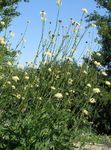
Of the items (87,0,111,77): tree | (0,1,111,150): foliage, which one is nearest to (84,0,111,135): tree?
(87,0,111,77): tree

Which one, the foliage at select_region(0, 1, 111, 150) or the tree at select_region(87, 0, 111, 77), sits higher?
the tree at select_region(87, 0, 111, 77)

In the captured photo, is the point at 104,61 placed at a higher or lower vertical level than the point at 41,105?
Result: higher

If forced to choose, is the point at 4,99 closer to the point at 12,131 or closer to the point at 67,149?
the point at 12,131

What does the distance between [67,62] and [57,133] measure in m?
1.31

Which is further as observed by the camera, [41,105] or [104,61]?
[104,61]

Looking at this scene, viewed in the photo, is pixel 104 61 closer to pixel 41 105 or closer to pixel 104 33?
pixel 104 33

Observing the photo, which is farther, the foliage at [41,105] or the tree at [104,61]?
the tree at [104,61]

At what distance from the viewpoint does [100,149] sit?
373 inches

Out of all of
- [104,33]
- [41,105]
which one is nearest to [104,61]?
[104,33]

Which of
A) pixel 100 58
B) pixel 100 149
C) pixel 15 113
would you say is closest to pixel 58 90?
pixel 15 113

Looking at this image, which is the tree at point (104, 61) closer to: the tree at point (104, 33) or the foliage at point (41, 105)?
the tree at point (104, 33)

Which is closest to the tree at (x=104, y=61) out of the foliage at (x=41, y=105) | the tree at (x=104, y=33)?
the tree at (x=104, y=33)

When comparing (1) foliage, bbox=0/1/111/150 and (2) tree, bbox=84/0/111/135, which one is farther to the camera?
(2) tree, bbox=84/0/111/135

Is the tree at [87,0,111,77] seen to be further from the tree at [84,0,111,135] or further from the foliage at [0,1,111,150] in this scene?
the foliage at [0,1,111,150]
